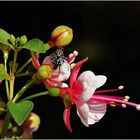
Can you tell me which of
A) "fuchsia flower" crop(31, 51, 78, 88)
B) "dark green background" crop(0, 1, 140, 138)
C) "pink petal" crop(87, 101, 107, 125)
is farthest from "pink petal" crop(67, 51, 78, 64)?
"dark green background" crop(0, 1, 140, 138)

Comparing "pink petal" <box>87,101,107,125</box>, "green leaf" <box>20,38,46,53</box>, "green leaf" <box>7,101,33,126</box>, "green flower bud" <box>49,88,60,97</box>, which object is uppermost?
"green leaf" <box>20,38,46,53</box>

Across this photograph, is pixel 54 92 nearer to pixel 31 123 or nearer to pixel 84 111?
pixel 84 111

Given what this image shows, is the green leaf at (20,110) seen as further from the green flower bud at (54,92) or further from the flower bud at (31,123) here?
the flower bud at (31,123)

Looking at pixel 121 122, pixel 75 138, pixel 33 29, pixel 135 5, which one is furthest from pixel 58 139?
pixel 135 5

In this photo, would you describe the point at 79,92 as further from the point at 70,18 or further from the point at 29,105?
the point at 70,18

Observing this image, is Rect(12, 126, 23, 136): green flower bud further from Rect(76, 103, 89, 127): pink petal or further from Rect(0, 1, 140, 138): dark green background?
Rect(0, 1, 140, 138): dark green background

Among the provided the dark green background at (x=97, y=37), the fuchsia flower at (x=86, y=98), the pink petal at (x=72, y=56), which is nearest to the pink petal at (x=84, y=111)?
the fuchsia flower at (x=86, y=98)

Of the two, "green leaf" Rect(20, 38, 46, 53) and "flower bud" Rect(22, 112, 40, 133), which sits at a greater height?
"green leaf" Rect(20, 38, 46, 53)
